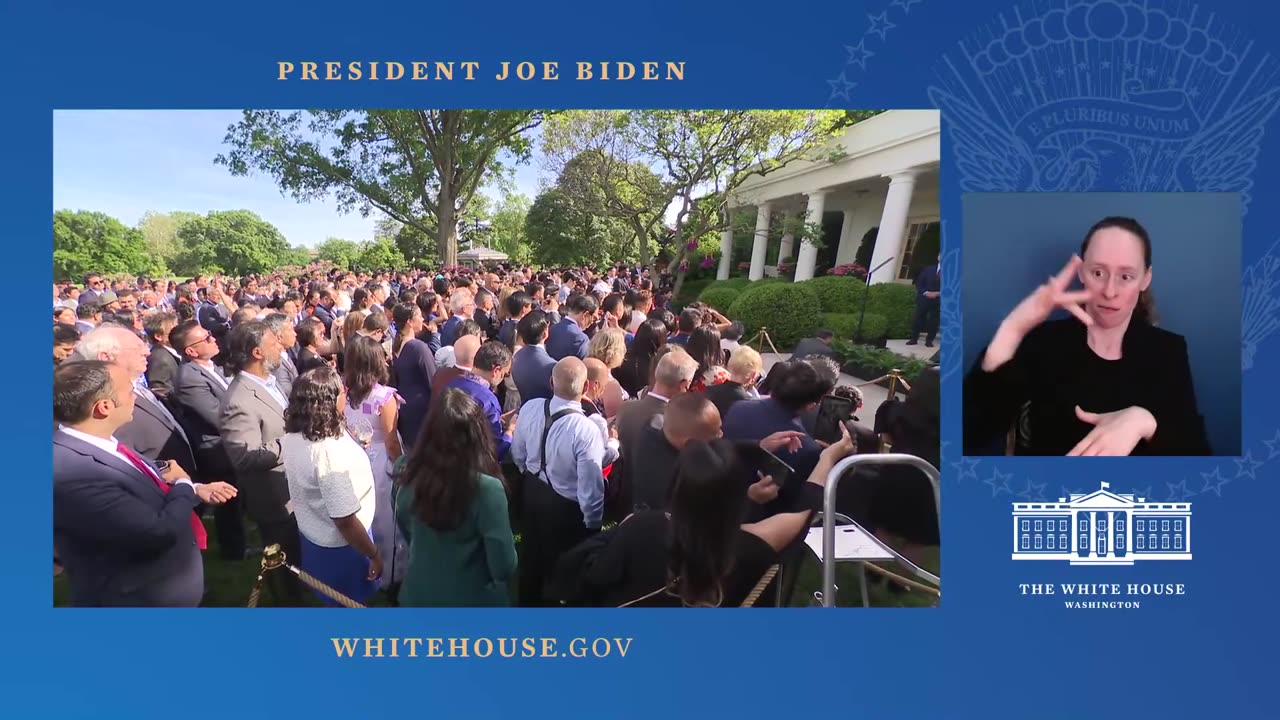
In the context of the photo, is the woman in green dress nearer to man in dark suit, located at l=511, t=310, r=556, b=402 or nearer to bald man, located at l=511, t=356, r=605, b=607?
bald man, located at l=511, t=356, r=605, b=607

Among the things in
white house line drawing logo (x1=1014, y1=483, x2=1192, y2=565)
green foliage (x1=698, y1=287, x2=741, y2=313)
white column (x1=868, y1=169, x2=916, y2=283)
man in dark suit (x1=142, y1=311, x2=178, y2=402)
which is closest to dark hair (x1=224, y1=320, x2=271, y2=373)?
man in dark suit (x1=142, y1=311, x2=178, y2=402)

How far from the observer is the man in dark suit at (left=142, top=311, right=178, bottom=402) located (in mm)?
2842

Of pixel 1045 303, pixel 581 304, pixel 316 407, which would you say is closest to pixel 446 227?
pixel 581 304

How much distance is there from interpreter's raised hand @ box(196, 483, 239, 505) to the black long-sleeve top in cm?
341

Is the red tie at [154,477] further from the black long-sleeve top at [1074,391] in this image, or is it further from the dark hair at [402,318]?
the black long-sleeve top at [1074,391]

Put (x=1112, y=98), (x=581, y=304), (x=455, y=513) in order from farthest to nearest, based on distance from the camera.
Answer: (x=581, y=304) → (x=1112, y=98) → (x=455, y=513)

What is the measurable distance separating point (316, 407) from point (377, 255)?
3.31ft

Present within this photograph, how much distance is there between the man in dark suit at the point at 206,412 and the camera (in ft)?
9.16

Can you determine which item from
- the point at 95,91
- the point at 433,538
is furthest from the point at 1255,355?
the point at 95,91

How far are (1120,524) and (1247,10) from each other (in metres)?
2.35

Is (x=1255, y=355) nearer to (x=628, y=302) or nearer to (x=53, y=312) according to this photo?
(x=628, y=302)

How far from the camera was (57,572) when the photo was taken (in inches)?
109

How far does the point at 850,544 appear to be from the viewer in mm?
2746

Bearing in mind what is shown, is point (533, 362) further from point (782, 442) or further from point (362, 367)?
point (782, 442)
